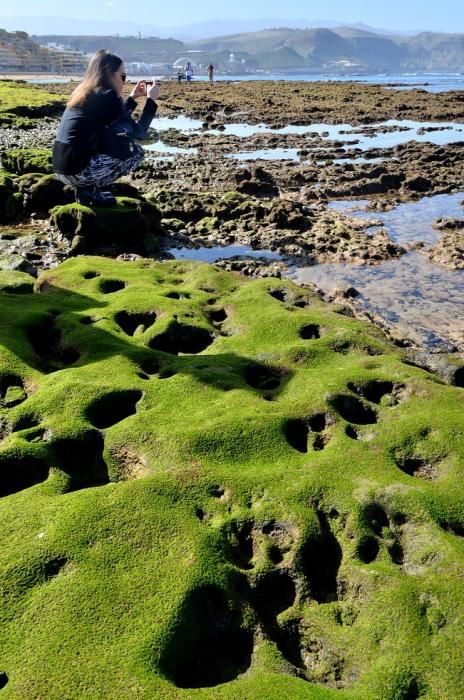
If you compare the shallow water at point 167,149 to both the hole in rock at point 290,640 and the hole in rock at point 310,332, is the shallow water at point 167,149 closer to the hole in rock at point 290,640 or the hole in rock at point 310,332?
the hole in rock at point 310,332

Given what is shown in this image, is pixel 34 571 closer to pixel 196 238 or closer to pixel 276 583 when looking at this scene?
pixel 276 583

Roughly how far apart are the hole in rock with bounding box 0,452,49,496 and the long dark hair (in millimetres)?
8323

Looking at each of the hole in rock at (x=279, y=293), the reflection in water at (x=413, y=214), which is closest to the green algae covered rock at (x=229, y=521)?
the hole in rock at (x=279, y=293)

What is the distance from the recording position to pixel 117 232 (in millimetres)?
24750

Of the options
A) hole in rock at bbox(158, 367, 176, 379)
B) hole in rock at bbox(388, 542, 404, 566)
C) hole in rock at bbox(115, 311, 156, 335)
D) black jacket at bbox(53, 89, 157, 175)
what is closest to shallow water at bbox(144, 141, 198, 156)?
black jacket at bbox(53, 89, 157, 175)

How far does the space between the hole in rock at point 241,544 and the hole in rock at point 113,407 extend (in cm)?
309

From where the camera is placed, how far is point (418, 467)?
8.96 m

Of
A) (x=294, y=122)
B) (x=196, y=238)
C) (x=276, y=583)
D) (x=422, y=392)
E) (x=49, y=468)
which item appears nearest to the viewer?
(x=276, y=583)

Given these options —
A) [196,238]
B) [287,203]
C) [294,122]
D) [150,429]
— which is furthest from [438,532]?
[294,122]

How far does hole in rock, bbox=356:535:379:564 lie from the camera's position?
754cm

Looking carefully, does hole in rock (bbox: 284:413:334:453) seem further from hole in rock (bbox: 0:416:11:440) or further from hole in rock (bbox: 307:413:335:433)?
hole in rock (bbox: 0:416:11:440)

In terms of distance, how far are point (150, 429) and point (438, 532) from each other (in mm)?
4265

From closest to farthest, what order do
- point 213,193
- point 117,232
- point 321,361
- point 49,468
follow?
point 49,468 < point 321,361 < point 117,232 < point 213,193

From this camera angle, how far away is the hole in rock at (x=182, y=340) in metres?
12.9
